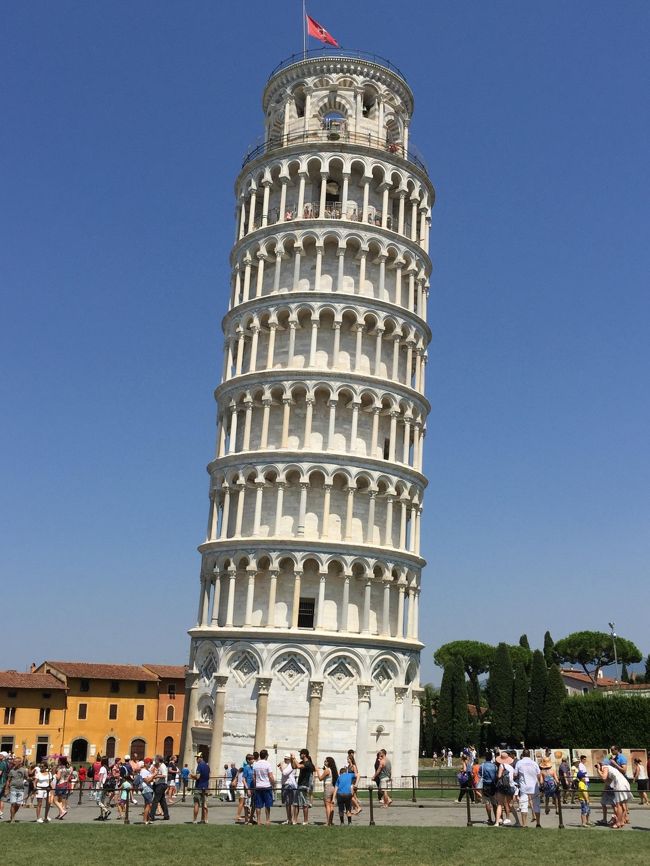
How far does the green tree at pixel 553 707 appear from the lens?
7094cm

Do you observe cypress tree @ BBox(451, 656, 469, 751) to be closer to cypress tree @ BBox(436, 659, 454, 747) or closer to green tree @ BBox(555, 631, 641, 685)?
cypress tree @ BBox(436, 659, 454, 747)

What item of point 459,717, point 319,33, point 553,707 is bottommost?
point 459,717

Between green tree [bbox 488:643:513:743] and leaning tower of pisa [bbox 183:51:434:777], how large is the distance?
114 feet

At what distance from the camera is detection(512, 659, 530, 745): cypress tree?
250ft

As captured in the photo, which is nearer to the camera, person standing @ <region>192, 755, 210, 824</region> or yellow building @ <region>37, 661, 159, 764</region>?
person standing @ <region>192, 755, 210, 824</region>

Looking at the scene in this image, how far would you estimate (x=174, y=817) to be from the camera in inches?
1071

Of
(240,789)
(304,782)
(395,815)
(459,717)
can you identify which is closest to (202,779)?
(240,789)

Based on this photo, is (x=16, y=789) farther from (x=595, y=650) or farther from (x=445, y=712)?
(x=595, y=650)

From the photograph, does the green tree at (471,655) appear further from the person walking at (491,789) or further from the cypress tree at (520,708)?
the person walking at (491,789)

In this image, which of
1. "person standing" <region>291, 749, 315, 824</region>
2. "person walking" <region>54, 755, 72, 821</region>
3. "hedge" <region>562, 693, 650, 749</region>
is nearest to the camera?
"person standing" <region>291, 749, 315, 824</region>

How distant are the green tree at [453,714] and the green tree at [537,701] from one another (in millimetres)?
7791

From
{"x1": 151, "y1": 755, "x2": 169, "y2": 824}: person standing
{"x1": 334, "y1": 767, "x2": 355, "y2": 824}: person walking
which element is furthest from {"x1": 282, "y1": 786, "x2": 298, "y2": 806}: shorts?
{"x1": 151, "y1": 755, "x2": 169, "y2": 824}: person standing

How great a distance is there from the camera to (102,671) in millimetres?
89312

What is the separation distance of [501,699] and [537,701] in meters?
5.93
